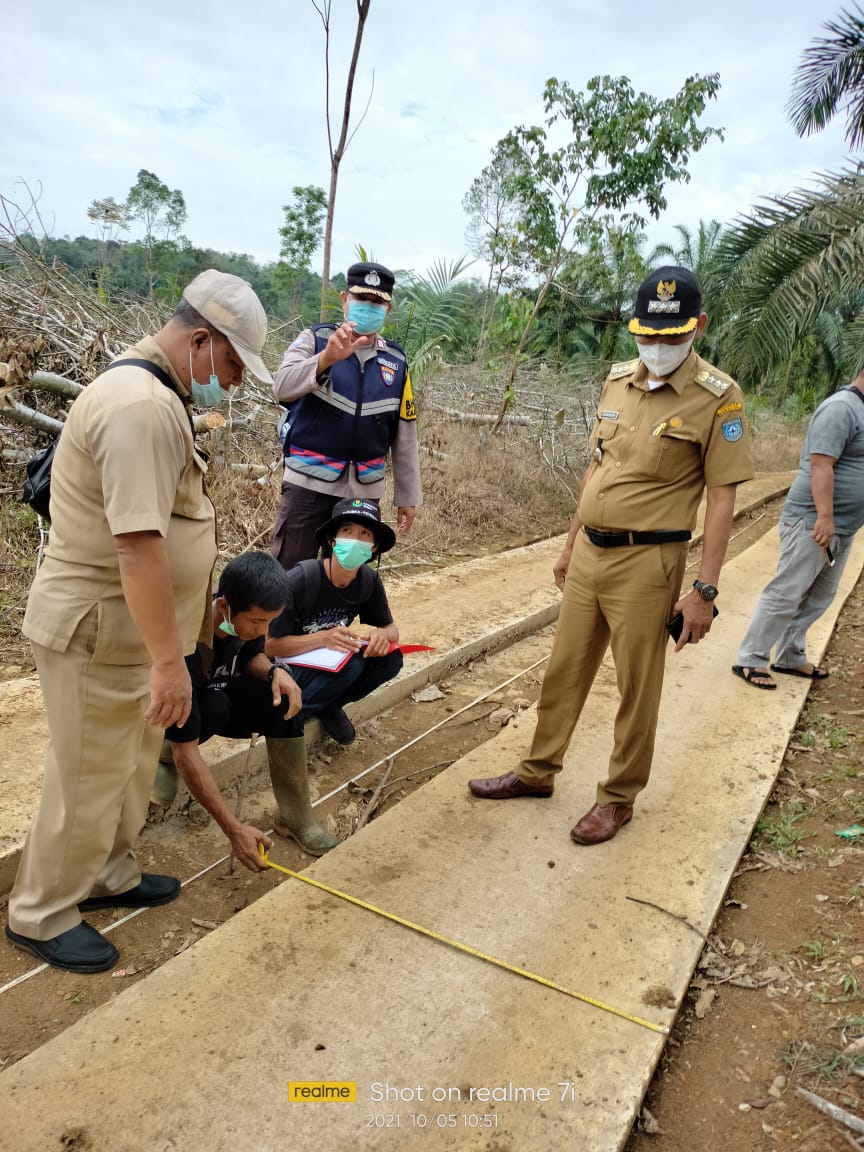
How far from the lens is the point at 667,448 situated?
2.77 metres

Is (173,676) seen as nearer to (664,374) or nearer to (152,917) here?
(152,917)

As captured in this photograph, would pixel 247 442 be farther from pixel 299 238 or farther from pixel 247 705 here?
pixel 299 238

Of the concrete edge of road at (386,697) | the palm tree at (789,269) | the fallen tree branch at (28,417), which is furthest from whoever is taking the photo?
the palm tree at (789,269)

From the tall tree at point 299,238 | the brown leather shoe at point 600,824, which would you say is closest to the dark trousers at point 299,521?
the brown leather shoe at point 600,824

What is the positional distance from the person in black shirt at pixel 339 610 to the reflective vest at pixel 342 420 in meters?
0.31

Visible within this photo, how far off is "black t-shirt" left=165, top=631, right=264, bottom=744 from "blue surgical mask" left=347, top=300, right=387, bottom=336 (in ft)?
5.48

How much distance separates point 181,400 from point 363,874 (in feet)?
5.57

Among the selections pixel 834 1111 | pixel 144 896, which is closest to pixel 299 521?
pixel 144 896

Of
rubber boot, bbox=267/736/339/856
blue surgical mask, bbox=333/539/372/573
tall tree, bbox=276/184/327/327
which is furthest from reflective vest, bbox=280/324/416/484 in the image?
tall tree, bbox=276/184/327/327

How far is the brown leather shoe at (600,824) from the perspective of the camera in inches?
118

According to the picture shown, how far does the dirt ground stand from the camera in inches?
79.4

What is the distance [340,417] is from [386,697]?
1566 millimetres

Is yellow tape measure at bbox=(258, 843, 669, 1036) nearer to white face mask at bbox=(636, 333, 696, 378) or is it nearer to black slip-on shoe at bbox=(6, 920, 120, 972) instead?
black slip-on shoe at bbox=(6, 920, 120, 972)

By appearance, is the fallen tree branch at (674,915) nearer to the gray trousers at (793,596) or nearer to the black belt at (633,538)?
the black belt at (633,538)
